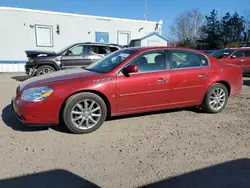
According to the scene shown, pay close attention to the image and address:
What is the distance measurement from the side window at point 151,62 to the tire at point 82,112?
1.05 metres

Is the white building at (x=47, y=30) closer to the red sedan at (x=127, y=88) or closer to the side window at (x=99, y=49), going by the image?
the side window at (x=99, y=49)

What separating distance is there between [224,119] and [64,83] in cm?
338

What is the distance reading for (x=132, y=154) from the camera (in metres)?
3.05

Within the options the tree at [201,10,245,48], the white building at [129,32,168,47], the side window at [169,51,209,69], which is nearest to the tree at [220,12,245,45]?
the tree at [201,10,245,48]

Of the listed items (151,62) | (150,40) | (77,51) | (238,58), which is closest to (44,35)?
(77,51)

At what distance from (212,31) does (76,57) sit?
127 ft

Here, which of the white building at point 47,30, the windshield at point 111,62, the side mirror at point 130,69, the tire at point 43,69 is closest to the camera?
the side mirror at point 130,69

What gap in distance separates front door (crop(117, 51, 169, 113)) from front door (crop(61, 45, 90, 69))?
5.47m

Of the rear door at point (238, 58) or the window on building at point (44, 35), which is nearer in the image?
the rear door at point (238, 58)

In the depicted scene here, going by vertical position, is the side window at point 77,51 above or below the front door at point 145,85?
above

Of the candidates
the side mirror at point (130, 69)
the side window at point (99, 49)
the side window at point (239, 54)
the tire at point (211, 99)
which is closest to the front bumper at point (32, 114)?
the side mirror at point (130, 69)

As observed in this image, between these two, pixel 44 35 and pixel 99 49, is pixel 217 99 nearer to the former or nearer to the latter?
pixel 99 49

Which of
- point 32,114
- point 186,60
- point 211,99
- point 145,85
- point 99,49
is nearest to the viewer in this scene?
point 32,114

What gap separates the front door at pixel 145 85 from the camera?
3908mm
